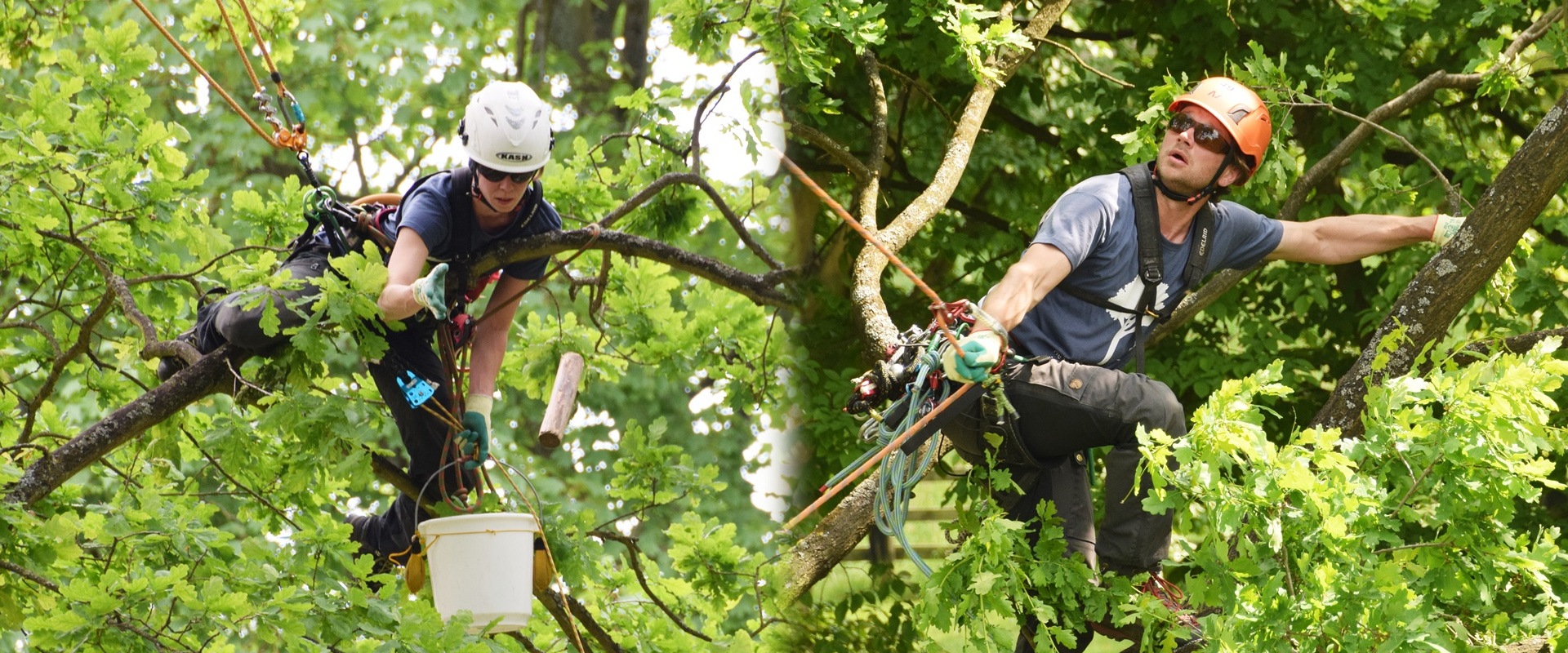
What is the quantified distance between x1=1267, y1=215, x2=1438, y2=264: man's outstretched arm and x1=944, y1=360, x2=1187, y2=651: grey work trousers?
78 centimetres

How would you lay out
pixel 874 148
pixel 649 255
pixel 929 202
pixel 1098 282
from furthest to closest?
pixel 874 148 < pixel 929 202 < pixel 649 255 < pixel 1098 282

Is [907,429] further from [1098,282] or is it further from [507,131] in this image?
[507,131]

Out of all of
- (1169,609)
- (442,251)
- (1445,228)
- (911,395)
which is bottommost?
(1169,609)

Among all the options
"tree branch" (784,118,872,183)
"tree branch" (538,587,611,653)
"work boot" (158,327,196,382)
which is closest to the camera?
"work boot" (158,327,196,382)

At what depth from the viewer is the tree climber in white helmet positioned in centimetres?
407

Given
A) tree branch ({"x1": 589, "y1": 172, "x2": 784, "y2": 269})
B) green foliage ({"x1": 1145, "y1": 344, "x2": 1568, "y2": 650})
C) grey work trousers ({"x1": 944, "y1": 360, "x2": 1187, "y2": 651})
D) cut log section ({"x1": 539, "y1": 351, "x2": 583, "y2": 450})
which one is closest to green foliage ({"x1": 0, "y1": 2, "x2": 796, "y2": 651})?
cut log section ({"x1": 539, "y1": 351, "x2": 583, "y2": 450})

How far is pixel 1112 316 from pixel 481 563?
183cm

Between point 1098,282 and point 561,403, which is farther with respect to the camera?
point 561,403

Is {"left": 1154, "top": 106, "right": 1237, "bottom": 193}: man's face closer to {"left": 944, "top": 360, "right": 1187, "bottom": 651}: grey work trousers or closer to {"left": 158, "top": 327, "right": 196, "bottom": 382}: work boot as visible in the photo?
{"left": 944, "top": 360, "right": 1187, "bottom": 651}: grey work trousers

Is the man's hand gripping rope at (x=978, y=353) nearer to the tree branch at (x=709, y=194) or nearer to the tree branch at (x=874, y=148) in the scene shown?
the tree branch at (x=709, y=194)

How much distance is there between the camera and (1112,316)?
11.6ft

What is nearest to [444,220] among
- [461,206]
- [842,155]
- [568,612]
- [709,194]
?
[461,206]

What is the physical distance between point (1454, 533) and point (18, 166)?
4.19m

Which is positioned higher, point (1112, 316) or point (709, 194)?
point (709, 194)
